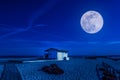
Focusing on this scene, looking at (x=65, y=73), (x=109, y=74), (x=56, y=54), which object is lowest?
(x=109, y=74)

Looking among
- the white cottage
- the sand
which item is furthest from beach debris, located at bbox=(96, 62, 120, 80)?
the white cottage

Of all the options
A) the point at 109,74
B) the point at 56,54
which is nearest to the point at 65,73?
the point at 109,74

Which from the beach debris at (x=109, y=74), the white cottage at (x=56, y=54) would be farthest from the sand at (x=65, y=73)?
the white cottage at (x=56, y=54)

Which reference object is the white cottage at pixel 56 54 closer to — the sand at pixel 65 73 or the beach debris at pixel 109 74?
the sand at pixel 65 73

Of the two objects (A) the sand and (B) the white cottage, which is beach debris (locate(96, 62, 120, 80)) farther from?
(B) the white cottage

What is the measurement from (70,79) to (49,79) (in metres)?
1.89

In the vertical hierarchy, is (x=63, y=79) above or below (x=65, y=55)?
below

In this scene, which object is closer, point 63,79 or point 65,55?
point 63,79

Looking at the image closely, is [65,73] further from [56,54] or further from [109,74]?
[56,54]

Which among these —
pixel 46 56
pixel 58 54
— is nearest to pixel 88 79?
pixel 58 54

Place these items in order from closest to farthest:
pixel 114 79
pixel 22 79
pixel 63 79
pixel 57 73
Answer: pixel 114 79 → pixel 22 79 → pixel 63 79 → pixel 57 73

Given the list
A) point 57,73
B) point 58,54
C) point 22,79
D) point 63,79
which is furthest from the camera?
point 58,54

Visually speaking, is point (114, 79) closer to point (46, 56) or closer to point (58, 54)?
point (58, 54)

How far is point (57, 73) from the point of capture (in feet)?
74.1
